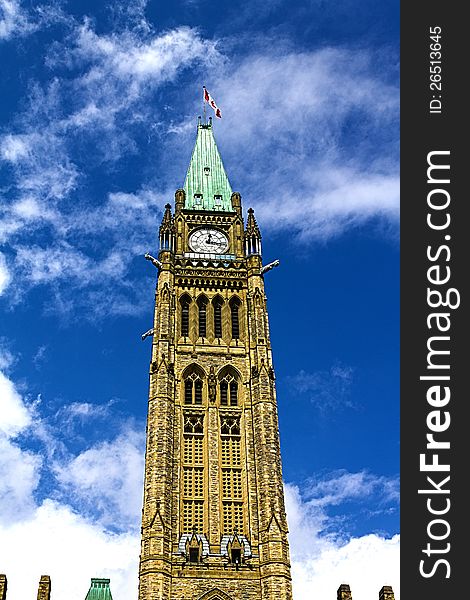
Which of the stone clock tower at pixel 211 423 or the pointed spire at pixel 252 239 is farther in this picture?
the pointed spire at pixel 252 239

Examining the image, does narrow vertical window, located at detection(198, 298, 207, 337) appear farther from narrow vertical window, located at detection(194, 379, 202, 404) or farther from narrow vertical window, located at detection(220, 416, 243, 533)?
narrow vertical window, located at detection(220, 416, 243, 533)

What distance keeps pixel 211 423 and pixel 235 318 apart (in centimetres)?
1046

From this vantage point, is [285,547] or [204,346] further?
[204,346]

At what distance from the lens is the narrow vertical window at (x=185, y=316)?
67.4 m

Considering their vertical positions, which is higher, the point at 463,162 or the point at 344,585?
the point at 463,162

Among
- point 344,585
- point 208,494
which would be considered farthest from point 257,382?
point 344,585

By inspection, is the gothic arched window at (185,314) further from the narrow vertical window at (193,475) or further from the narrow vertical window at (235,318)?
the narrow vertical window at (193,475)

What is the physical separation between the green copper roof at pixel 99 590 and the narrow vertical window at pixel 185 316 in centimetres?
1996

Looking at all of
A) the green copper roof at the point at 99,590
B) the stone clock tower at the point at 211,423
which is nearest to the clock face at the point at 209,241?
the stone clock tower at the point at 211,423

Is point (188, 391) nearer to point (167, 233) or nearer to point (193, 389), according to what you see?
point (193, 389)

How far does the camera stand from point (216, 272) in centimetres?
7062

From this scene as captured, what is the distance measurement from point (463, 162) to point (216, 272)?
43.6 meters

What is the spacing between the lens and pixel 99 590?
197 ft

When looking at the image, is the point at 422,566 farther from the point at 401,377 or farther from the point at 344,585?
the point at 344,585
